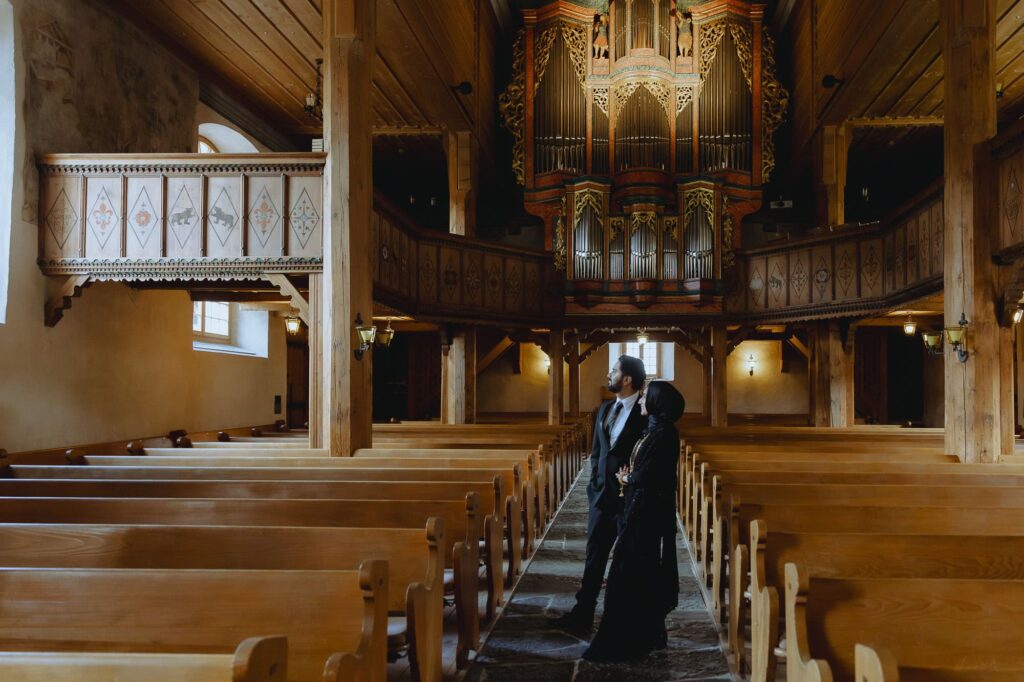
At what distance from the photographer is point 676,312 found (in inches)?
625

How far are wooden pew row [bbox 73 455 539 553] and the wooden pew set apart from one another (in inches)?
164

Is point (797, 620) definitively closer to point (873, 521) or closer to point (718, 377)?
point (873, 521)

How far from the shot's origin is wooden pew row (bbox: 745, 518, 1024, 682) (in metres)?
3.67

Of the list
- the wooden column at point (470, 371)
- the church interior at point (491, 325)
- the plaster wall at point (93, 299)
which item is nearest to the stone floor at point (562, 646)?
the church interior at point (491, 325)

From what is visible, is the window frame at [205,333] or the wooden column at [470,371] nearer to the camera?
the window frame at [205,333]

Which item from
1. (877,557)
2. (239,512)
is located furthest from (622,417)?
(239,512)

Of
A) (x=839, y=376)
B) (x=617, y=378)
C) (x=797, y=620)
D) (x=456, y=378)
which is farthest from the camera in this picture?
(x=456, y=378)

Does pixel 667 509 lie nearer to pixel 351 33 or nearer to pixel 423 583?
pixel 423 583

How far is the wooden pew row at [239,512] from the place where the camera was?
4785 mm

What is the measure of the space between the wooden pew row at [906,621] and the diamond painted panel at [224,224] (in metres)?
8.15

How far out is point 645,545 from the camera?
4613 millimetres

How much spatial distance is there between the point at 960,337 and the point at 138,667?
8450mm

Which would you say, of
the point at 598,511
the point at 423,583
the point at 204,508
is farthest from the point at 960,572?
the point at 204,508

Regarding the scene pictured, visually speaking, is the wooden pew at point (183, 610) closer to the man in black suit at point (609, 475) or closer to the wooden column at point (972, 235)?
the man in black suit at point (609, 475)
